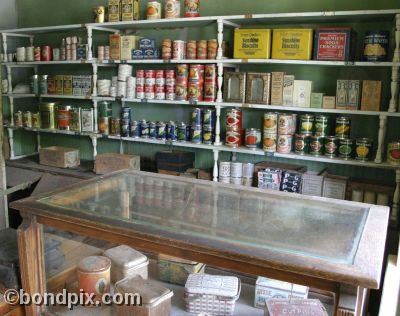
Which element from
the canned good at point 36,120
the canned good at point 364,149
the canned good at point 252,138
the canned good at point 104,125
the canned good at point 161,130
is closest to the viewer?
the canned good at point 364,149

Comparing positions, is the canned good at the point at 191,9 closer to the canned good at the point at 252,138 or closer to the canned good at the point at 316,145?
the canned good at the point at 252,138

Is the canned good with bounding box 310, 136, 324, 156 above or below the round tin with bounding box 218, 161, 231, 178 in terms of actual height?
above

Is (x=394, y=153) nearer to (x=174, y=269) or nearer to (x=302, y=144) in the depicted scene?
(x=302, y=144)

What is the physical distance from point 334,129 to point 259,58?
0.83m

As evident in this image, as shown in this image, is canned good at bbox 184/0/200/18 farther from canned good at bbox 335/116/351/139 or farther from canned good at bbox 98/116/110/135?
canned good at bbox 335/116/351/139

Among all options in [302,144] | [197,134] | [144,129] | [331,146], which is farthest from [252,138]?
[144,129]

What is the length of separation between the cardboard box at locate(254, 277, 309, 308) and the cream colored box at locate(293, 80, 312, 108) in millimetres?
1885

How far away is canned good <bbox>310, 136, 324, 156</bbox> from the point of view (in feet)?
10.4

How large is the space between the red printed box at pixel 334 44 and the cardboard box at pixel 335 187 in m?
0.87

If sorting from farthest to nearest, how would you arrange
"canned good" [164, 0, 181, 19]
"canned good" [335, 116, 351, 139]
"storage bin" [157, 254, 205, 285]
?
1. "canned good" [164, 0, 181, 19]
2. "canned good" [335, 116, 351, 139]
3. "storage bin" [157, 254, 205, 285]

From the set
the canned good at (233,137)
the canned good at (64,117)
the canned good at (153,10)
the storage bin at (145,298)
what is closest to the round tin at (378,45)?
the canned good at (233,137)

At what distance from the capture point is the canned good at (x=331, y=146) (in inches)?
123

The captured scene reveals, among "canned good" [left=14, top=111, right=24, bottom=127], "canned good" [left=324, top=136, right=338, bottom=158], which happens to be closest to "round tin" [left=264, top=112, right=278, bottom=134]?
"canned good" [left=324, top=136, right=338, bottom=158]

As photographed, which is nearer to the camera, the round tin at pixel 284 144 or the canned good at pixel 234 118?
the round tin at pixel 284 144
